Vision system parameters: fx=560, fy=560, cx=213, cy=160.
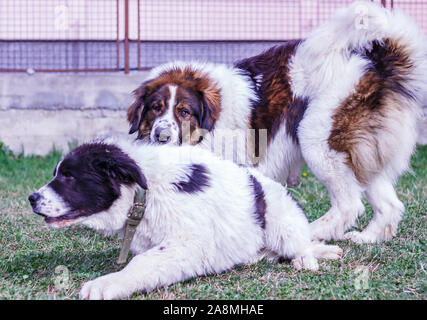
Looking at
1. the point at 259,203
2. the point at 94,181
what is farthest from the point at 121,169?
the point at 259,203

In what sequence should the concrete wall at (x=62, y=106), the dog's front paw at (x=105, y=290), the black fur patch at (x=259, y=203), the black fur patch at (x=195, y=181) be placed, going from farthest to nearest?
the concrete wall at (x=62, y=106), the black fur patch at (x=259, y=203), the black fur patch at (x=195, y=181), the dog's front paw at (x=105, y=290)

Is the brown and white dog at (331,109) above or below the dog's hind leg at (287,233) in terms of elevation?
above

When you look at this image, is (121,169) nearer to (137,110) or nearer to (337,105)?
(137,110)

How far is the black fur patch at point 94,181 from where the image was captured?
2.96 m

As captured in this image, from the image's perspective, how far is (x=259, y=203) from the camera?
11.1 feet

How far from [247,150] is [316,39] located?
103 centimetres

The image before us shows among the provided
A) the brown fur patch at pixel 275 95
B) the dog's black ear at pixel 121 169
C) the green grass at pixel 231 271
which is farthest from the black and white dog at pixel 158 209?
the brown fur patch at pixel 275 95

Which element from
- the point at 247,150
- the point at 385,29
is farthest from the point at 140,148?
the point at 385,29

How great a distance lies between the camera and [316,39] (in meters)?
4.42

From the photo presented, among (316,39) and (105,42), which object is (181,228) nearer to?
(316,39)

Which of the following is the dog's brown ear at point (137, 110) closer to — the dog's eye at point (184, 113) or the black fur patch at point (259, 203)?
the dog's eye at point (184, 113)

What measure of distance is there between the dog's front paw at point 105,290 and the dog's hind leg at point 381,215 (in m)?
2.00

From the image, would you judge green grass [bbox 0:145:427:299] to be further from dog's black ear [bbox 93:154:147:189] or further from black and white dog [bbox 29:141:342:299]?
dog's black ear [bbox 93:154:147:189]

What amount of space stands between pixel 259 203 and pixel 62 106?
4946 millimetres
